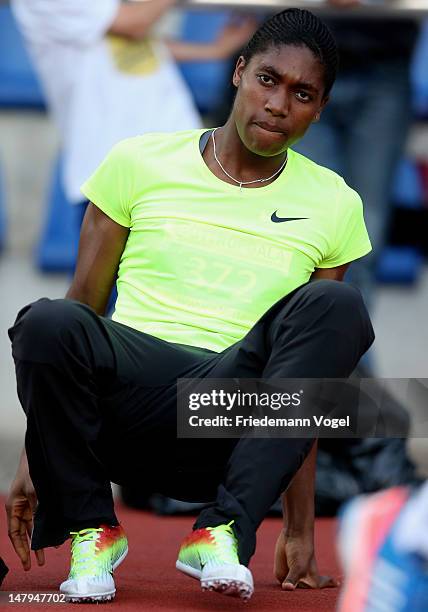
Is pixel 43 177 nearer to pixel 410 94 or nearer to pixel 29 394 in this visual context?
pixel 410 94

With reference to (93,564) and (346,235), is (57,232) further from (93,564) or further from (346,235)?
(93,564)

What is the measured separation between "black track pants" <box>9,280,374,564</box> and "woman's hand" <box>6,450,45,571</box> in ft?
0.27

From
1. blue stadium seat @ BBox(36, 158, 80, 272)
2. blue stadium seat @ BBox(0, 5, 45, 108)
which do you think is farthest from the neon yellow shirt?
blue stadium seat @ BBox(0, 5, 45, 108)

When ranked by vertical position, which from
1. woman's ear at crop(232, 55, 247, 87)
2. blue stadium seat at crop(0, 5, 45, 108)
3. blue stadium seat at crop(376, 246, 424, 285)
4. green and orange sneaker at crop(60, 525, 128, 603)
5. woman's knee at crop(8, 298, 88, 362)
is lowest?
green and orange sneaker at crop(60, 525, 128, 603)

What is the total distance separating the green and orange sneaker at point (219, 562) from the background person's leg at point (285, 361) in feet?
0.07

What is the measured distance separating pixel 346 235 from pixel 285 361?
545mm

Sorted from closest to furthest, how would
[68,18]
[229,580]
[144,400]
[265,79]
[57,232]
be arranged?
[229,580]
[144,400]
[265,79]
[68,18]
[57,232]

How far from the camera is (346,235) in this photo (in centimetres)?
281

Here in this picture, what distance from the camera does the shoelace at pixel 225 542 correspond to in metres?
2.22

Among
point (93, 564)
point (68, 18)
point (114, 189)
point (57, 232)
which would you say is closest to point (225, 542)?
point (93, 564)

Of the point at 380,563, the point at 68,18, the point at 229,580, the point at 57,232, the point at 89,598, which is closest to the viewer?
the point at 380,563

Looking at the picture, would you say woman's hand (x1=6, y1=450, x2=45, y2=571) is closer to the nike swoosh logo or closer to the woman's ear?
the nike swoosh logo

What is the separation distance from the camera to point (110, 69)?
440cm

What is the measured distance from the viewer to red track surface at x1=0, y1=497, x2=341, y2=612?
2.36 meters
